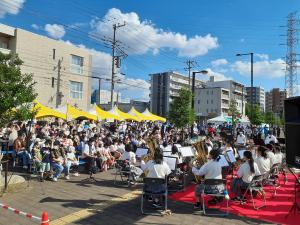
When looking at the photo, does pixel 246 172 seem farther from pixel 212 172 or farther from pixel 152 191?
pixel 152 191

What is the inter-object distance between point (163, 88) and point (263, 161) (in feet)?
363

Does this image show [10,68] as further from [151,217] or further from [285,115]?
[285,115]

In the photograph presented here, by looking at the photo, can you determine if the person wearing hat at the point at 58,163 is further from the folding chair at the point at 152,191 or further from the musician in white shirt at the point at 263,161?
the musician in white shirt at the point at 263,161

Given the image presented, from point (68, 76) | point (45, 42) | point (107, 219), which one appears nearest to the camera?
point (107, 219)

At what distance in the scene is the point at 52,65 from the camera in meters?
37.9

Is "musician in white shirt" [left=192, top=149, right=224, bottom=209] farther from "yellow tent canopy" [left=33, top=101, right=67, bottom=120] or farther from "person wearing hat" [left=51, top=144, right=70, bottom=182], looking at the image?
"yellow tent canopy" [left=33, top=101, right=67, bottom=120]

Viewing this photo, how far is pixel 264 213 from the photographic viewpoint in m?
8.24

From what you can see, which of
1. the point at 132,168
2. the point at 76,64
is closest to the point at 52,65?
the point at 76,64

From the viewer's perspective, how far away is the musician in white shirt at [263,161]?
9.73 meters

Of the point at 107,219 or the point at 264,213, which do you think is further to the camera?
the point at 264,213

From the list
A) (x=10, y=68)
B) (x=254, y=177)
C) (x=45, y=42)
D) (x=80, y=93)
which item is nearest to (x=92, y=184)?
(x=10, y=68)

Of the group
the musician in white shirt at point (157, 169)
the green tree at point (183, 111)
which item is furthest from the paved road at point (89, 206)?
the green tree at point (183, 111)

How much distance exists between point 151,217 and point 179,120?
734 inches

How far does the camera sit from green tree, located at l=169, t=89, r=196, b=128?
25.9m
